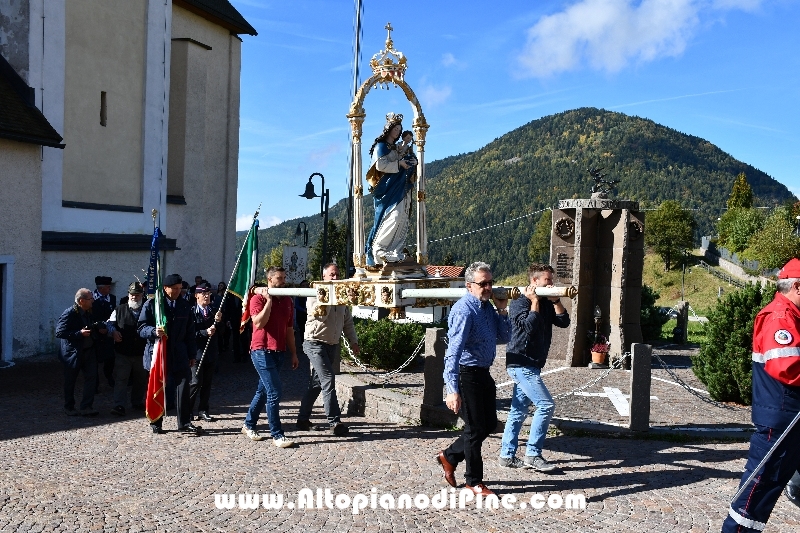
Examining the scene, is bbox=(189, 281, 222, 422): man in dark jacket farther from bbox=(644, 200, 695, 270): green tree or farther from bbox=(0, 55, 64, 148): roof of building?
bbox=(644, 200, 695, 270): green tree

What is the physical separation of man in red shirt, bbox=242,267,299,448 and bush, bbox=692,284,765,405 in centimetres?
651

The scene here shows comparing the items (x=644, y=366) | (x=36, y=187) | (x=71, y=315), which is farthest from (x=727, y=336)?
(x=36, y=187)

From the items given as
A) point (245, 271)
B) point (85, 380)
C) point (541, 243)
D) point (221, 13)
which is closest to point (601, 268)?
point (245, 271)

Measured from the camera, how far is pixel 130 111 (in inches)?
760

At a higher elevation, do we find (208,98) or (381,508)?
(208,98)

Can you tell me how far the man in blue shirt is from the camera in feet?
21.4

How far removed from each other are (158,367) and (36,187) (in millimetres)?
9191

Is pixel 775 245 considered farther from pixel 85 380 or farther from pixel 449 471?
pixel 449 471

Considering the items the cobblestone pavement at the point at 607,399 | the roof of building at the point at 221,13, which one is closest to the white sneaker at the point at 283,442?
the cobblestone pavement at the point at 607,399

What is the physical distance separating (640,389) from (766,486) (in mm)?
3775

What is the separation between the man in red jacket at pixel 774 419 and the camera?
5215 mm

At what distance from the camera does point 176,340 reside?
30.5 feet

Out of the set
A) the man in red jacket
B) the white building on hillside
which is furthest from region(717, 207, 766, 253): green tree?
the man in red jacket

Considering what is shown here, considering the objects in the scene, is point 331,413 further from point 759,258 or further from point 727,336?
point 759,258
